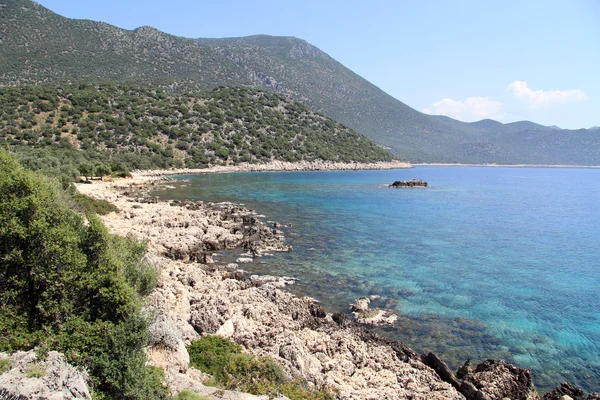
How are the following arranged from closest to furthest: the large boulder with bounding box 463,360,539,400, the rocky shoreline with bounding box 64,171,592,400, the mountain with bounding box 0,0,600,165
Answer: the rocky shoreline with bounding box 64,171,592,400 < the large boulder with bounding box 463,360,539,400 < the mountain with bounding box 0,0,600,165

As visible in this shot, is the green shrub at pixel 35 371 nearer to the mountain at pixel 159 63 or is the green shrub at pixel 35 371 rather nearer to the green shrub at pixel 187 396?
the green shrub at pixel 187 396

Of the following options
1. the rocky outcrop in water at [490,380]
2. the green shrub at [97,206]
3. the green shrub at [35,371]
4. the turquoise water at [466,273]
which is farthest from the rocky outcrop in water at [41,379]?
the green shrub at [97,206]

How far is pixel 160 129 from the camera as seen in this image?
307 feet

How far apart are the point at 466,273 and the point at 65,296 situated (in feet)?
68.4

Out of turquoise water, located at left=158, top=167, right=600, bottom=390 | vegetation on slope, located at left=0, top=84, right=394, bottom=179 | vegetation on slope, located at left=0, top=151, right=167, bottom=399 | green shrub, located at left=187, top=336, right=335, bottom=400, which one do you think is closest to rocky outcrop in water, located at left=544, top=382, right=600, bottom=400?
turquoise water, located at left=158, top=167, right=600, bottom=390

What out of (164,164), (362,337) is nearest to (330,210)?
(362,337)

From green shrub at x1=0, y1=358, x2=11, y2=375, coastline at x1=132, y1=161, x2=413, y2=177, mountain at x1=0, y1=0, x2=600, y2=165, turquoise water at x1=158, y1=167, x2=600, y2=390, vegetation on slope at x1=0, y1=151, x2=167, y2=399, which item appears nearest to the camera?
green shrub at x1=0, y1=358, x2=11, y2=375

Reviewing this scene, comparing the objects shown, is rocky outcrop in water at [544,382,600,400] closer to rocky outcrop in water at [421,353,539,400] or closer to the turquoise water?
rocky outcrop in water at [421,353,539,400]

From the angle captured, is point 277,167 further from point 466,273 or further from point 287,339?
point 287,339

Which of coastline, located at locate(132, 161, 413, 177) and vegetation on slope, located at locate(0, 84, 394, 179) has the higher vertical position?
vegetation on slope, located at locate(0, 84, 394, 179)

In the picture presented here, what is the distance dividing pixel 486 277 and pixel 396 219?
17.5 meters

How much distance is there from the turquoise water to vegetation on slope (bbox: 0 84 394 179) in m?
32.7

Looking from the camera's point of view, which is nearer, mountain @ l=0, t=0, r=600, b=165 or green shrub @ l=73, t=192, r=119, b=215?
green shrub @ l=73, t=192, r=119, b=215

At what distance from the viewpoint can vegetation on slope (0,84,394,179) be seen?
69.1 meters
